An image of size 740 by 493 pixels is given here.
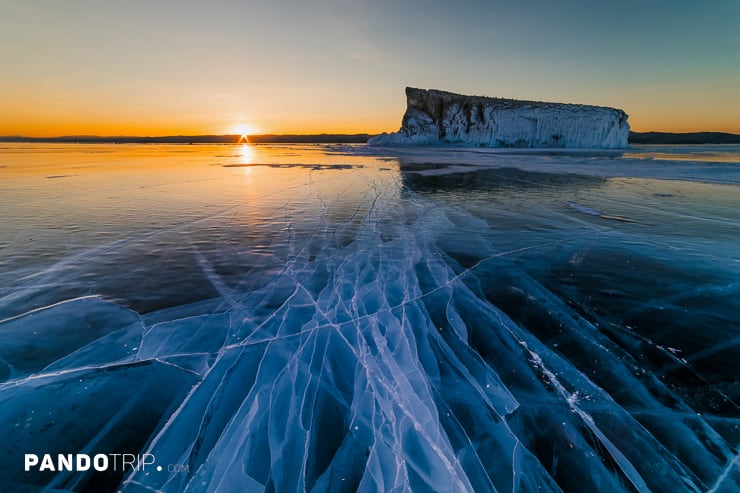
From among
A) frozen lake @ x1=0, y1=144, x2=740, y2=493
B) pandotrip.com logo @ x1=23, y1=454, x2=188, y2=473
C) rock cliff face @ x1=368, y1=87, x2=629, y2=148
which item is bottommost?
pandotrip.com logo @ x1=23, y1=454, x2=188, y2=473

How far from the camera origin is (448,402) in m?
2.43

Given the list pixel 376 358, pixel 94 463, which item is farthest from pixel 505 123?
pixel 94 463

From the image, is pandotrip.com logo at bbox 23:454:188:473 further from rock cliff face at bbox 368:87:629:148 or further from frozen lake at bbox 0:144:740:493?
rock cliff face at bbox 368:87:629:148

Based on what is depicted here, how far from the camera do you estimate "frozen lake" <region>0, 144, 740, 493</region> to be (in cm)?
197

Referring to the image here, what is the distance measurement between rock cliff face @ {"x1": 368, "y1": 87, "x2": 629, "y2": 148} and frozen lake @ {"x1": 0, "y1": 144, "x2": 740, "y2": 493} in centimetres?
4940

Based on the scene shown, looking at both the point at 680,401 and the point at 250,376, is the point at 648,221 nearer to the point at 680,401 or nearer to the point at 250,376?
the point at 680,401

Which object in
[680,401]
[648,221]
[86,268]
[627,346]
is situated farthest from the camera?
[648,221]

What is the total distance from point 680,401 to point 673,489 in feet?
2.85

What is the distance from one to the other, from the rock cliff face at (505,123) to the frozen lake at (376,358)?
162ft

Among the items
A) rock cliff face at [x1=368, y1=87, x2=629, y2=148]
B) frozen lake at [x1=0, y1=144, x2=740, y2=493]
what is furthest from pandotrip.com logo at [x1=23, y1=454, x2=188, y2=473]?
rock cliff face at [x1=368, y1=87, x2=629, y2=148]

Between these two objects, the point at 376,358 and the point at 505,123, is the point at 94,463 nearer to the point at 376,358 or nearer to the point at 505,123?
Result: the point at 376,358

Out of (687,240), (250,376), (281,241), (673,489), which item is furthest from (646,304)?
(281,241)

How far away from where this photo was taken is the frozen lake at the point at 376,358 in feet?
6.48

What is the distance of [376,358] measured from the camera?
2.92 metres
